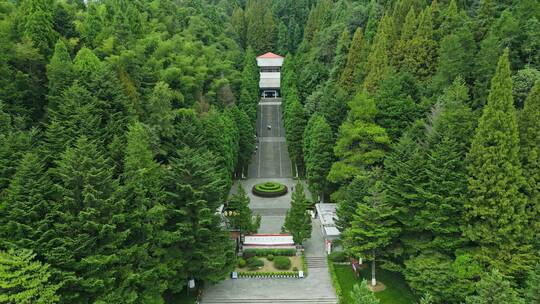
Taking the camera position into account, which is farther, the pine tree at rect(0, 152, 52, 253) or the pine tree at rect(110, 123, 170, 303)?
the pine tree at rect(110, 123, 170, 303)

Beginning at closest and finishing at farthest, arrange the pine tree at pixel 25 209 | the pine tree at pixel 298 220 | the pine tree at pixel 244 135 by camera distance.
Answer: the pine tree at pixel 25 209 < the pine tree at pixel 298 220 < the pine tree at pixel 244 135

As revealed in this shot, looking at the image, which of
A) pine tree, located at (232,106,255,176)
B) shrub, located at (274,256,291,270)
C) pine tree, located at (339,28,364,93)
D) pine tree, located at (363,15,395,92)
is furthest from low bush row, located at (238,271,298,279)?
pine tree, located at (232,106,255,176)

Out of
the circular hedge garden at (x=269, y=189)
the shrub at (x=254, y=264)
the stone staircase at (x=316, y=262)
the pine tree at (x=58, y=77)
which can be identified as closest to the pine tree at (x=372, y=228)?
the stone staircase at (x=316, y=262)

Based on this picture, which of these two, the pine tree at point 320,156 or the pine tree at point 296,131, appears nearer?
the pine tree at point 320,156

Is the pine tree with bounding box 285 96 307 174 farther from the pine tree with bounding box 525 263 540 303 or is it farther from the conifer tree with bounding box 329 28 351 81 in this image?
the pine tree with bounding box 525 263 540 303

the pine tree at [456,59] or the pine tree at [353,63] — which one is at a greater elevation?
the pine tree at [353,63]

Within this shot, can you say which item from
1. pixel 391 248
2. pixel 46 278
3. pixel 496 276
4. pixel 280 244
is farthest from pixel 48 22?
pixel 496 276

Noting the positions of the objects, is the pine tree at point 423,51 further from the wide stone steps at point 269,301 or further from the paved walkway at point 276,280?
the wide stone steps at point 269,301
